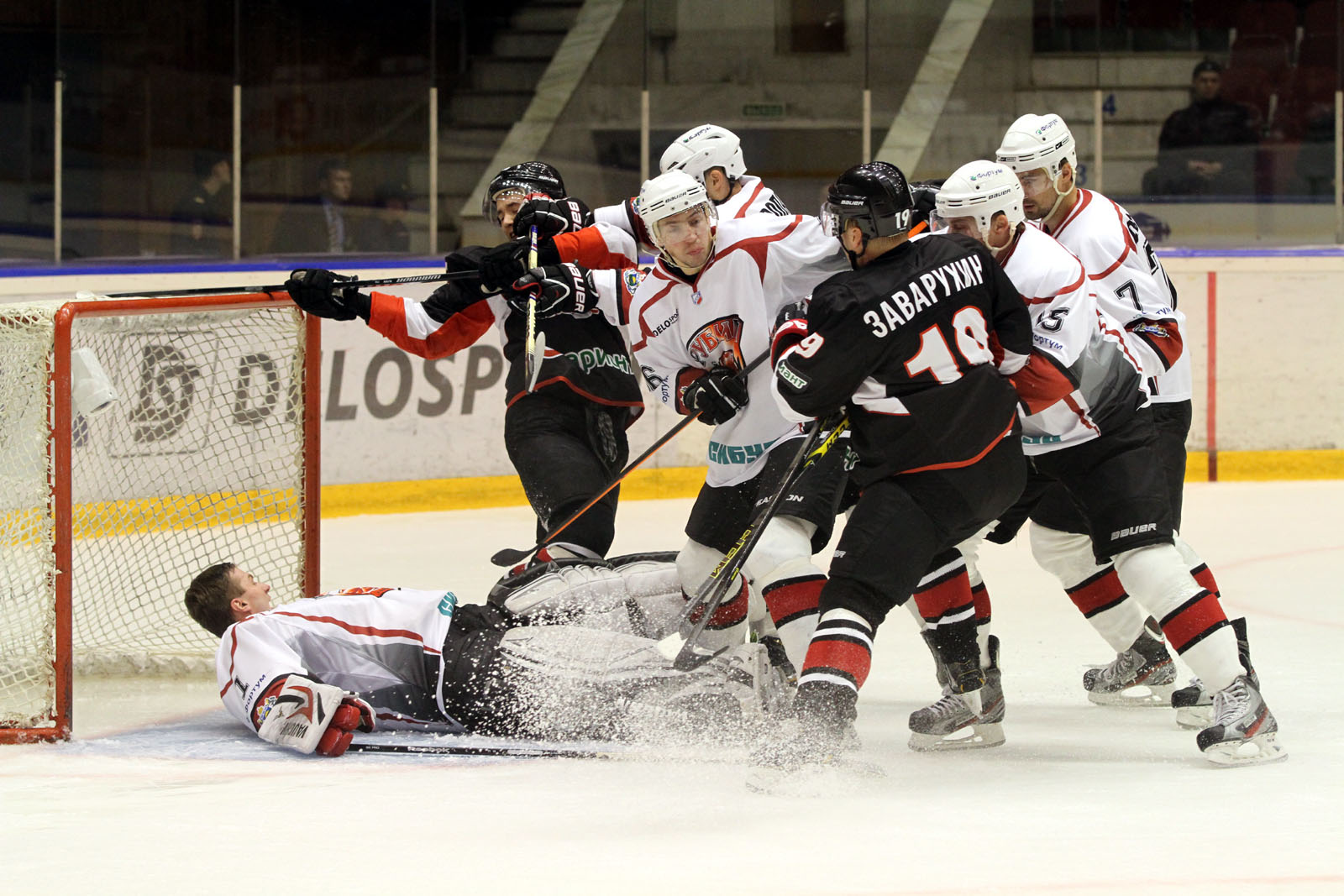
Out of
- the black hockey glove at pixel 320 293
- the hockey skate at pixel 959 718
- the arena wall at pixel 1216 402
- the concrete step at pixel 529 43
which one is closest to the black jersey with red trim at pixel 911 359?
the hockey skate at pixel 959 718

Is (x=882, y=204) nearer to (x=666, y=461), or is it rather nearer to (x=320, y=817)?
(x=320, y=817)

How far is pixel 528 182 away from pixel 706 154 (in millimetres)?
434

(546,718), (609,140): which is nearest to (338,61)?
(609,140)

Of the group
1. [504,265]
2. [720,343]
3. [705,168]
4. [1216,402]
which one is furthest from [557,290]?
[1216,402]

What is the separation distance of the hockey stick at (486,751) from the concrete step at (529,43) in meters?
4.70

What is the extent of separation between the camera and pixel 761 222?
3.31 meters

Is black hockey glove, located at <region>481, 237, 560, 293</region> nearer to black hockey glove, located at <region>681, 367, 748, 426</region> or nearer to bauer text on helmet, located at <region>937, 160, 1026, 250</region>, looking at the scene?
black hockey glove, located at <region>681, 367, 748, 426</region>

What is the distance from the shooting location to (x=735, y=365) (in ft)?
11.0

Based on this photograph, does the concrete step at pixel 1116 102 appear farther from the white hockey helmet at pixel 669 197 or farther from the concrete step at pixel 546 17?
the white hockey helmet at pixel 669 197

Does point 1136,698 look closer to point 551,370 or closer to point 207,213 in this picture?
point 551,370

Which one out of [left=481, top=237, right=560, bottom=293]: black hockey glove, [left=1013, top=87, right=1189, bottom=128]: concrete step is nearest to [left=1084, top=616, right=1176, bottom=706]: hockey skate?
[left=481, top=237, right=560, bottom=293]: black hockey glove

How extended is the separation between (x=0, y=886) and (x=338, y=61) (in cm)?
526

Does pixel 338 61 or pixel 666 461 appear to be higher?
pixel 338 61

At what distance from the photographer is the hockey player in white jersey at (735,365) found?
3180mm
